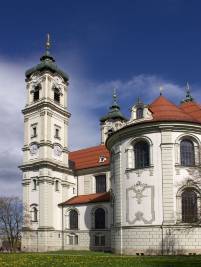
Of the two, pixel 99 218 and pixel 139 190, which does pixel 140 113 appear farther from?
pixel 99 218

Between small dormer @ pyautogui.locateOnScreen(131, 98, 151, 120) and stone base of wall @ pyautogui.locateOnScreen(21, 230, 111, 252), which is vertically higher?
small dormer @ pyautogui.locateOnScreen(131, 98, 151, 120)

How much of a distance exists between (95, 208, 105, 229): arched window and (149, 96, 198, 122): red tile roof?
18004 millimetres

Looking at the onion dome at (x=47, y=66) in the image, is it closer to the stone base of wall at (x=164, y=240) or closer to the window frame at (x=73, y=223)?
the window frame at (x=73, y=223)

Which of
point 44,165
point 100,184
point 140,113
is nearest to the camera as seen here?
point 140,113

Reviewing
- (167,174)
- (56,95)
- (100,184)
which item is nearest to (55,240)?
(100,184)

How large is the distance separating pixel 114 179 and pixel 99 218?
14582mm

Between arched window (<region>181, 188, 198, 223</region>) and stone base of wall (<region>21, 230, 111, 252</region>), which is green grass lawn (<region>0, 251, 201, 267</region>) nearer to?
arched window (<region>181, 188, 198, 223</region>)

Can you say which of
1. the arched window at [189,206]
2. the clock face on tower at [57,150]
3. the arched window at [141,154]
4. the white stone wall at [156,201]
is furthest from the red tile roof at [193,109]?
the clock face on tower at [57,150]

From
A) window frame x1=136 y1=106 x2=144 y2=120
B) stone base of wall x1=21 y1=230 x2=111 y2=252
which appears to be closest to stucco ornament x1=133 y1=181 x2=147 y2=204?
window frame x1=136 y1=106 x2=144 y2=120

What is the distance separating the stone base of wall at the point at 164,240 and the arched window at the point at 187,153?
553 cm

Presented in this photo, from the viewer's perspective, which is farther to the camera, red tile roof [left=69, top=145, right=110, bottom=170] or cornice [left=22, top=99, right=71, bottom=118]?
red tile roof [left=69, top=145, right=110, bottom=170]

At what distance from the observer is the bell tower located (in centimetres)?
5462

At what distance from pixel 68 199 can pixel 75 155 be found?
10.1 meters

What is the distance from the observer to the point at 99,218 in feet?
171
